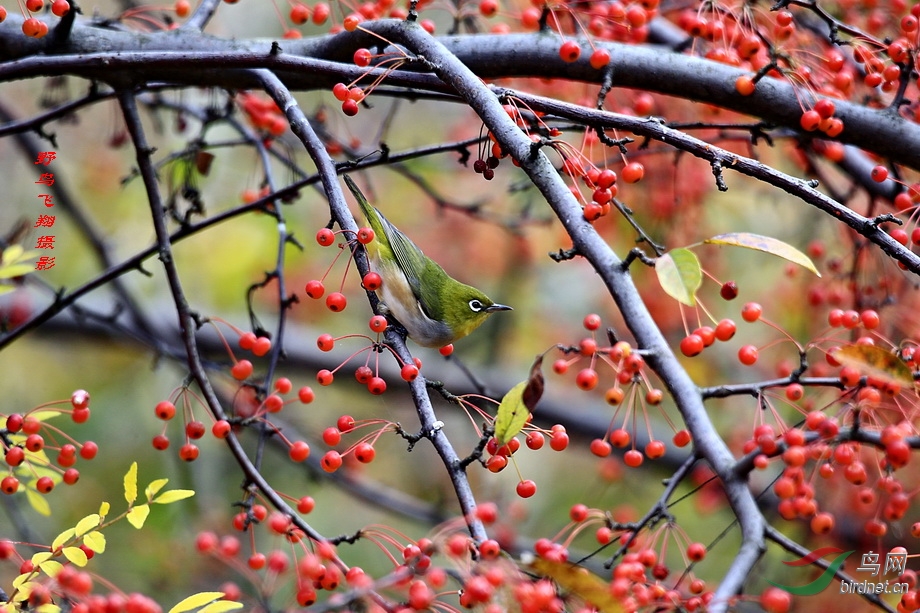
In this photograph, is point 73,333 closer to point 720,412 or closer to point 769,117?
point 769,117

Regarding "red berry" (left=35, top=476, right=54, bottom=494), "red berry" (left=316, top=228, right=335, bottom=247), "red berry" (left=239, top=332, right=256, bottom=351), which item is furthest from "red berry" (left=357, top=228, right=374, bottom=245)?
"red berry" (left=35, top=476, right=54, bottom=494)

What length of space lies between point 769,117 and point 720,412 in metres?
4.76

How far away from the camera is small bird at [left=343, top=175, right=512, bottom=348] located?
4.47m

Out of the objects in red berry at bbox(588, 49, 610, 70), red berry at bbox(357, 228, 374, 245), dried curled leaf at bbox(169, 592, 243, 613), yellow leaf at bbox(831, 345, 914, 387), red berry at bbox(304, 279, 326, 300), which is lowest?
dried curled leaf at bbox(169, 592, 243, 613)

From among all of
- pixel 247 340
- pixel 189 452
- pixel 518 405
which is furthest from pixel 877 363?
pixel 189 452

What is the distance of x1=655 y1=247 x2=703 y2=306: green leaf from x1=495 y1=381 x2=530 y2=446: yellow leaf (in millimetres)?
396

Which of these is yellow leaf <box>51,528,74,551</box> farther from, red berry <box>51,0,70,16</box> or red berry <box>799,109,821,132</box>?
red berry <box>799,109,821,132</box>

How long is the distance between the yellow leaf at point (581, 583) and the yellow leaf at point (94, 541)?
1.27 metres

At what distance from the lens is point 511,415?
1.93 metres

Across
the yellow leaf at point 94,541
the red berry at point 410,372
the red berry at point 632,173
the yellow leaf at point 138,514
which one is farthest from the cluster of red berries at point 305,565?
the red berry at point 632,173

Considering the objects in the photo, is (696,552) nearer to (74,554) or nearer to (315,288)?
(315,288)

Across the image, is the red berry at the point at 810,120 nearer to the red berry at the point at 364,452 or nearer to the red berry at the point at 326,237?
the red berry at the point at 326,237

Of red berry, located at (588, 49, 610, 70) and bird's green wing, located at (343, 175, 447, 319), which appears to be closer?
red berry, located at (588, 49, 610, 70)

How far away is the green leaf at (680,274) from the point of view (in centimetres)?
186
